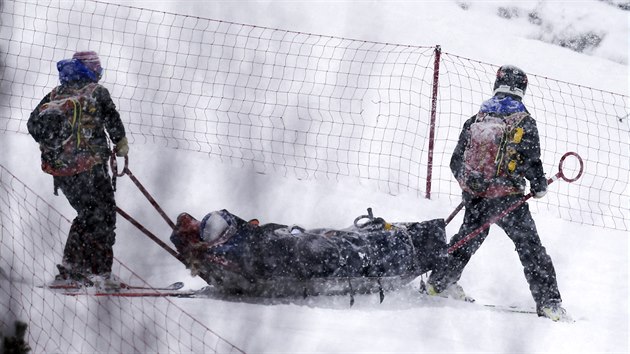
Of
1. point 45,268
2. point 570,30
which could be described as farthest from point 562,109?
point 45,268

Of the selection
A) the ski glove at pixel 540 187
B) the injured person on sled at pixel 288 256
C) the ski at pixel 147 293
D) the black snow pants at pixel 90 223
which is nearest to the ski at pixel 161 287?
the ski at pixel 147 293

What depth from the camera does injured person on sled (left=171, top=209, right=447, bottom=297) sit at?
18.5ft

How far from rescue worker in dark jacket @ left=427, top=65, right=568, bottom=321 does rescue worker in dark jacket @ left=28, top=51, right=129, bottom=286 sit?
2.17 metres

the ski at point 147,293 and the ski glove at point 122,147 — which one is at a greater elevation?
the ski glove at point 122,147

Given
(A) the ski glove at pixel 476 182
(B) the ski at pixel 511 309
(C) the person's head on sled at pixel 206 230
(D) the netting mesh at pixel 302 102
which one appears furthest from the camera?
(D) the netting mesh at pixel 302 102

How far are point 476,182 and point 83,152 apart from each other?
2464 millimetres

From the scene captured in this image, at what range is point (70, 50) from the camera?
1066 centimetres

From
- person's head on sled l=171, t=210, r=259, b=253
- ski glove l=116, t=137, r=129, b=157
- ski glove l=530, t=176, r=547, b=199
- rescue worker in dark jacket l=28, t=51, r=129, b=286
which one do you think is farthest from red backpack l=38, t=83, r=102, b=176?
ski glove l=530, t=176, r=547, b=199

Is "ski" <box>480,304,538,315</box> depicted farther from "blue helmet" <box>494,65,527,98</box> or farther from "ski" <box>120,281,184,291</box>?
"ski" <box>120,281,184,291</box>

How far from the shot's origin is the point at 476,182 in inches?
247

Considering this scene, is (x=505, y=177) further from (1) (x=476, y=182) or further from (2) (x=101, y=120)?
(2) (x=101, y=120)

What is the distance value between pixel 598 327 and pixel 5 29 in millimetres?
7090

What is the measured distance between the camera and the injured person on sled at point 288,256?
222 inches

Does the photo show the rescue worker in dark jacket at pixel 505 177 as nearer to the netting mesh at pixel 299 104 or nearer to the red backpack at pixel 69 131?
the netting mesh at pixel 299 104
